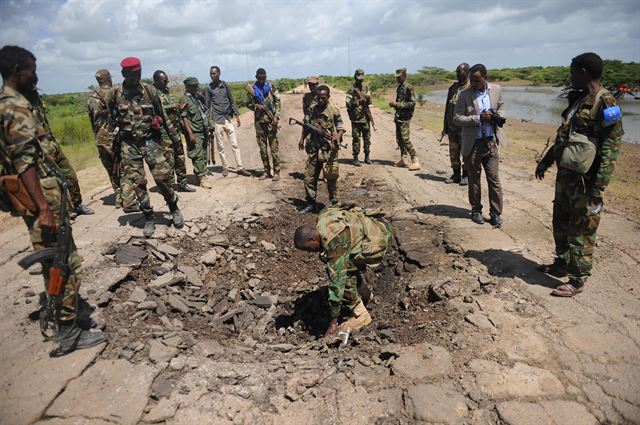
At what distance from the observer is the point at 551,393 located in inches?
107

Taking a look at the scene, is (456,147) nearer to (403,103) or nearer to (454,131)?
(454,131)

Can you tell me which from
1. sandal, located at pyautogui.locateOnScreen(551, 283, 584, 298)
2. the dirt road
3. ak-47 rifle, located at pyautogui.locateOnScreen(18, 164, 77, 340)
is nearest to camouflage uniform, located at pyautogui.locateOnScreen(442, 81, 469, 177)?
the dirt road

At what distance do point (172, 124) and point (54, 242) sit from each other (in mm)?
4115

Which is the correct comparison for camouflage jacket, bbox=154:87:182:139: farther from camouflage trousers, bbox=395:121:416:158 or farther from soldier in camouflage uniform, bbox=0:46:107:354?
camouflage trousers, bbox=395:121:416:158

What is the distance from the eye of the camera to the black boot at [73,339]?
3.13m

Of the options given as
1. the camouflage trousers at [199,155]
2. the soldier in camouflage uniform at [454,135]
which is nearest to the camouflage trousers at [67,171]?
the camouflage trousers at [199,155]

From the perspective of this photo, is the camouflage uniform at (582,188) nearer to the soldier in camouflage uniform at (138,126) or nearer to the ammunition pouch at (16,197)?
the ammunition pouch at (16,197)

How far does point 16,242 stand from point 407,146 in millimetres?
7084

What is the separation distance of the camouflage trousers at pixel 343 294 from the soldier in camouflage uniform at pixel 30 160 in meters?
2.11

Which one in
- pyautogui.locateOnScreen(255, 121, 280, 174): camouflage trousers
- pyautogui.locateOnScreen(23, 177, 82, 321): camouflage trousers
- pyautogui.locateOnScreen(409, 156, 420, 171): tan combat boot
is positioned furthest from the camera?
pyautogui.locateOnScreen(409, 156, 420, 171): tan combat boot

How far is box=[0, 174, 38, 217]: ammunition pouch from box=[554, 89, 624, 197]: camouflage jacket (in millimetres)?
4447

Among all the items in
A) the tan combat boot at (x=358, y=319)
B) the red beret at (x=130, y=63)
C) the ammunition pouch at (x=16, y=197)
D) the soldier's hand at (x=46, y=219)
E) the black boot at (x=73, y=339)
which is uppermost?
the red beret at (x=130, y=63)

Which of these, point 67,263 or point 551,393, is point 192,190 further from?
point 551,393

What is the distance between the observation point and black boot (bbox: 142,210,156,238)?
520 centimetres
